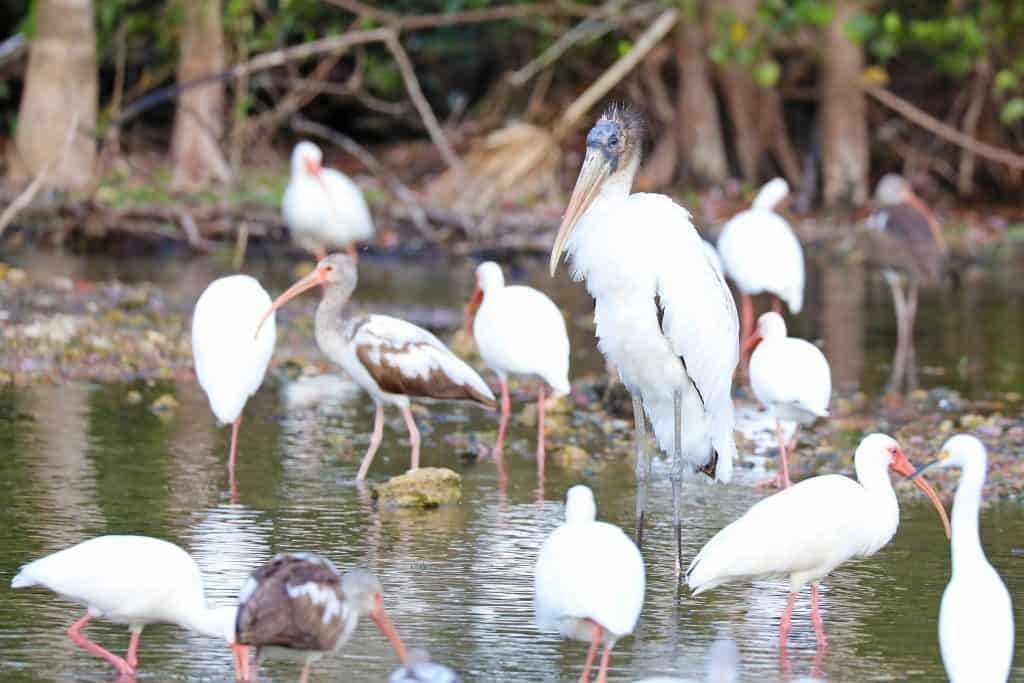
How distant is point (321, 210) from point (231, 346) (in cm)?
784

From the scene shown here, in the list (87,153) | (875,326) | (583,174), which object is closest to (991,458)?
(583,174)

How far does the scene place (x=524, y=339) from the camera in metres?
10.1

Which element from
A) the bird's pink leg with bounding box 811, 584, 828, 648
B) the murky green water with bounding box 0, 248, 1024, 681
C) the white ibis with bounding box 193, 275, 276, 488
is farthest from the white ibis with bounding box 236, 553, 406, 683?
the white ibis with bounding box 193, 275, 276, 488

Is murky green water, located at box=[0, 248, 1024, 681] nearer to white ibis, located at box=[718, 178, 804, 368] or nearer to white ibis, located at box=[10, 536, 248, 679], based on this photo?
white ibis, located at box=[10, 536, 248, 679]

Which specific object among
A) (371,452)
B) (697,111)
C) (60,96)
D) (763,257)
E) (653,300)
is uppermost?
(697,111)

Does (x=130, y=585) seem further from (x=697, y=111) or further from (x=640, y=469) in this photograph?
(x=697, y=111)

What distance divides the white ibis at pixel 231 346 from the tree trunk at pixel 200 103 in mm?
11169

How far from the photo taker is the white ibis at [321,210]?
17.4 m

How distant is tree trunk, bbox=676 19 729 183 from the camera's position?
2370cm

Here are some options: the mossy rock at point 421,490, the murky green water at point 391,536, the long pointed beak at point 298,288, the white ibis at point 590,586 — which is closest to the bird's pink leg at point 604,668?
the white ibis at point 590,586

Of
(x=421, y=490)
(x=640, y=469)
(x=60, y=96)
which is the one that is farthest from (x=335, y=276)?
(x=60, y=96)

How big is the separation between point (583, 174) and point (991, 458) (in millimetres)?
3251

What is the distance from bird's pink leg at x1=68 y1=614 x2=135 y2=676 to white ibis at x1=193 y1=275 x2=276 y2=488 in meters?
2.96

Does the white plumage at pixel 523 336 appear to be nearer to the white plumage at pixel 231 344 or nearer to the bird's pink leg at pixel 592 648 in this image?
the white plumage at pixel 231 344
